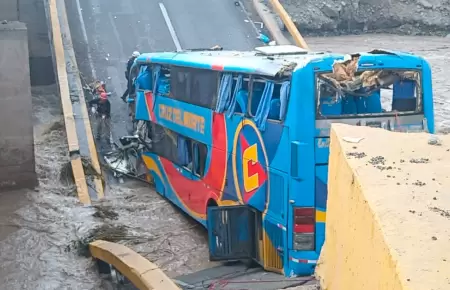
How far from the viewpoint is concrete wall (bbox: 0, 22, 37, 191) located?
12.6 m

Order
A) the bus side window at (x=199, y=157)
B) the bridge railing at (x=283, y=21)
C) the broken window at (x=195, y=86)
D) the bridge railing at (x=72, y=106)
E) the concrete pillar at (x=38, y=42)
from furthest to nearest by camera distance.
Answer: the bridge railing at (x=283, y=21)
the concrete pillar at (x=38, y=42)
the bridge railing at (x=72, y=106)
the bus side window at (x=199, y=157)
the broken window at (x=195, y=86)

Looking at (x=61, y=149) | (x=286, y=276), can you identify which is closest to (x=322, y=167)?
(x=286, y=276)

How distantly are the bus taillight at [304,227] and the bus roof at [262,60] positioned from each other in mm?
1615

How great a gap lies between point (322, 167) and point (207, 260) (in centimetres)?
330

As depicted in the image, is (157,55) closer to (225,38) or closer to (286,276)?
(286,276)

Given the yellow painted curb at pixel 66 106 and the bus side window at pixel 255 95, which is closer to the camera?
the bus side window at pixel 255 95

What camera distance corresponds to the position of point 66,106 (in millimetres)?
16312

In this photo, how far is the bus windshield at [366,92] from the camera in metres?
7.92

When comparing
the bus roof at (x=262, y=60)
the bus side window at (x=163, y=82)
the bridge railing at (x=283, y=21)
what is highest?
the bridge railing at (x=283, y=21)

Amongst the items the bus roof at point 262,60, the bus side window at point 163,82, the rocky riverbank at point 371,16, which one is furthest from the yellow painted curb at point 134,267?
the rocky riverbank at point 371,16

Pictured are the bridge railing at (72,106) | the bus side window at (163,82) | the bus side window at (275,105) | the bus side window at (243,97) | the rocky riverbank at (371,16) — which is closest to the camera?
the bus side window at (275,105)

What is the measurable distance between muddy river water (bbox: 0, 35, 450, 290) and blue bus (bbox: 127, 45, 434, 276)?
1.17 m

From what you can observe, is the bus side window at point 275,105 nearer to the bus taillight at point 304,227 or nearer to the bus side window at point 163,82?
the bus taillight at point 304,227

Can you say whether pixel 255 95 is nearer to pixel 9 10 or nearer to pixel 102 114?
pixel 102 114
